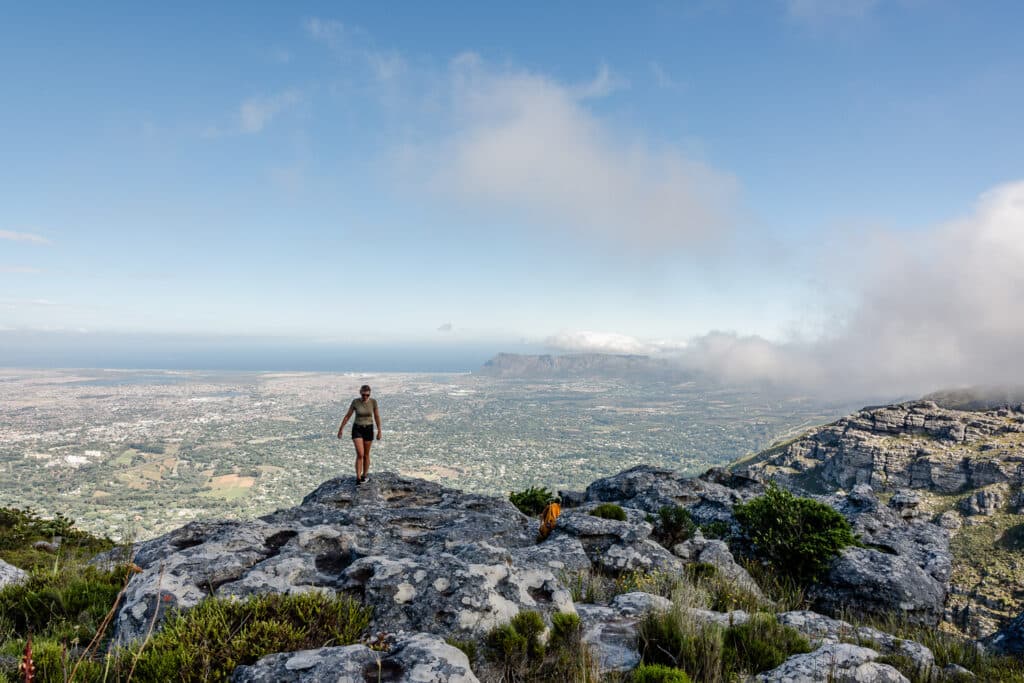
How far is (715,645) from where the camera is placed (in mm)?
5824

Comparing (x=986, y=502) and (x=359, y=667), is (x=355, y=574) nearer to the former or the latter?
(x=359, y=667)

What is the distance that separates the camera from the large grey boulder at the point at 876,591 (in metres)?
11.9

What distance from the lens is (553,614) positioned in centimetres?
658

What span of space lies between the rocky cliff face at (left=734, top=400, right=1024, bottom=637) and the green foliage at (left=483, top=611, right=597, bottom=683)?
49.1m

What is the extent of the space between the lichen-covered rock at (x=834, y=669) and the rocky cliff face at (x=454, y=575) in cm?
2

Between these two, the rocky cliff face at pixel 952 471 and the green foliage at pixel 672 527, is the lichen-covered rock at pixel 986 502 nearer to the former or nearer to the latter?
the rocky cliff face at pixel 952 471

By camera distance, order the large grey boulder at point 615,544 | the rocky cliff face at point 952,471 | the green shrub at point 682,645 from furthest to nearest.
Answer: the rocky cliff face at point 952,471
the large grey boulder at point 615,544
the green shrub at point 682,645

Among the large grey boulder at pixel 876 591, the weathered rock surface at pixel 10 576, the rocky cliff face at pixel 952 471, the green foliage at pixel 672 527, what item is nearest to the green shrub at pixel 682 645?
the large grey boulder at pixel 876 591

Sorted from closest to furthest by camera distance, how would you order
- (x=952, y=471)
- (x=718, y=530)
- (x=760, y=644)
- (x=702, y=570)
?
(x=760, y=644), (x=702, y=570), (x=718, y=530), (x=952, y=471)

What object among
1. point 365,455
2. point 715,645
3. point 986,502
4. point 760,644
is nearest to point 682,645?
point 715,645

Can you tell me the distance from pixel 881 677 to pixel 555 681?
402cm

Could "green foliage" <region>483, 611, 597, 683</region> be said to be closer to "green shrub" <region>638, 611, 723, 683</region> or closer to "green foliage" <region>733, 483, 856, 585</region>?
"green shrub" <region>638, 611, 723, 683</region>

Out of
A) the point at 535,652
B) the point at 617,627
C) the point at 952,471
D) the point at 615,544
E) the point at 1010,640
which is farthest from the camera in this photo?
the point at 952,471

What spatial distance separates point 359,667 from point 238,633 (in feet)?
5.79
